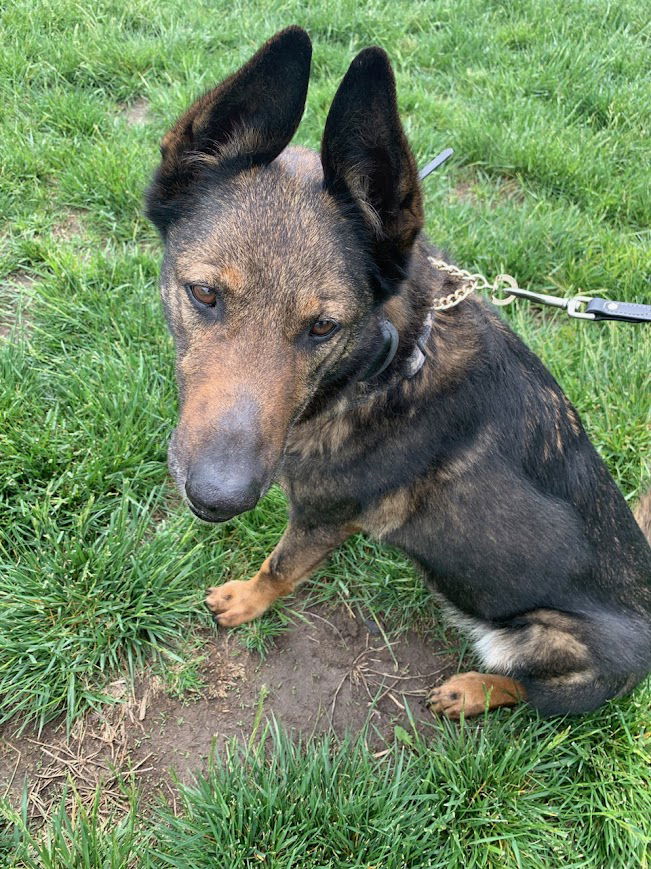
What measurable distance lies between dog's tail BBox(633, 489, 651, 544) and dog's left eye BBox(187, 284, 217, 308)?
211cm

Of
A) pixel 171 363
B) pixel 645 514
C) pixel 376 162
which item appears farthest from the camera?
pixel 171 363

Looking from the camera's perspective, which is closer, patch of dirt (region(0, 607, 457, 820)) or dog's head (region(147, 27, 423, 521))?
dog's head (region(147, 27, 423, 521))

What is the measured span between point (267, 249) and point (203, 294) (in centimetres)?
24

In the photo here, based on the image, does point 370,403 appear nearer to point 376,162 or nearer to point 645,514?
point 376,162

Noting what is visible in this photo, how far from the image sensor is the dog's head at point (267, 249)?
1.83 metres

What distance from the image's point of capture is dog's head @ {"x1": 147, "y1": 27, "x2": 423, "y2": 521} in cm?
183

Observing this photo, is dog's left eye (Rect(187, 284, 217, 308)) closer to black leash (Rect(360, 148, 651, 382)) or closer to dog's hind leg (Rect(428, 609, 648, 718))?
black leash (Rect(360, 148, 651, 382))

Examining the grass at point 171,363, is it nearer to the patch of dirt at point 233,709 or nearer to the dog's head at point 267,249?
the patch of dirt at point 233,709

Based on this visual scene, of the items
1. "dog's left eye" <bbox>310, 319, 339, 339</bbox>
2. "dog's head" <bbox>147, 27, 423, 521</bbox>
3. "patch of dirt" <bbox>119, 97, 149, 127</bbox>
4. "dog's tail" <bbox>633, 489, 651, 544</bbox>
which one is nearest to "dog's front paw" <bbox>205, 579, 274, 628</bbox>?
"dog's head" <bbox>147, 27, 423, 521</bbox>

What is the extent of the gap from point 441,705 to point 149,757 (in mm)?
1207

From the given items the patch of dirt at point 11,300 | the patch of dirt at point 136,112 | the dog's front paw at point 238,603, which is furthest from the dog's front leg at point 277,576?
the patch of dirt at point 136,112

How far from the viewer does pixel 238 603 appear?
2854 millimetres

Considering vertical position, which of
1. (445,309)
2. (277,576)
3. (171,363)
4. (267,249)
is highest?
(267,249)

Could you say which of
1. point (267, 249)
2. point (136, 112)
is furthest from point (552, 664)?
point (136, 112)
